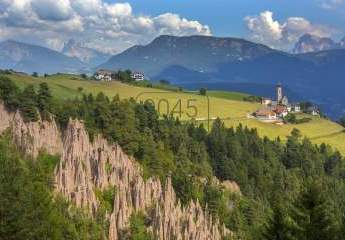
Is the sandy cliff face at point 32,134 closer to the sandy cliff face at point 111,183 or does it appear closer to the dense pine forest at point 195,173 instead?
the sandy cliff face at point 111,183

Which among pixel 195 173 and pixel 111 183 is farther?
pixel 195 173

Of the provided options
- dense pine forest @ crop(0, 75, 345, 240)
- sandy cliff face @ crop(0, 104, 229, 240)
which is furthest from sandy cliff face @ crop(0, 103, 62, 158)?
dense pine forest @ crop(0, 75, 345, 240)

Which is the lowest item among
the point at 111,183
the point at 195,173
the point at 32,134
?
the point at 195,173

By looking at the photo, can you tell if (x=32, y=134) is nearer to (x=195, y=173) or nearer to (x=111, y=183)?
(x=111, y=183)

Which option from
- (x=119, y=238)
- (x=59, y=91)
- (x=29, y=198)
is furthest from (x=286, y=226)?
(x=59, y=91)

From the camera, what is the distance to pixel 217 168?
136000 mm

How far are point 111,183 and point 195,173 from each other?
29.1 metres

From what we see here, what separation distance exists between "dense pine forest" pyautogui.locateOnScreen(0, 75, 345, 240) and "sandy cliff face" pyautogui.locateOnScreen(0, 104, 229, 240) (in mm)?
2365

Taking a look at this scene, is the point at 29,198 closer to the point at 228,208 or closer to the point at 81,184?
the point at 81,184

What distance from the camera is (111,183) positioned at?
318 feet

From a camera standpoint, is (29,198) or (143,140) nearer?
(29,198)

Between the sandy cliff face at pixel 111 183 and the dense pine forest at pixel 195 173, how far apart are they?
2.36 metres

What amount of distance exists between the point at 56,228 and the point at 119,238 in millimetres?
26180

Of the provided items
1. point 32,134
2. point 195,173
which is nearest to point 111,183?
point 32,134
